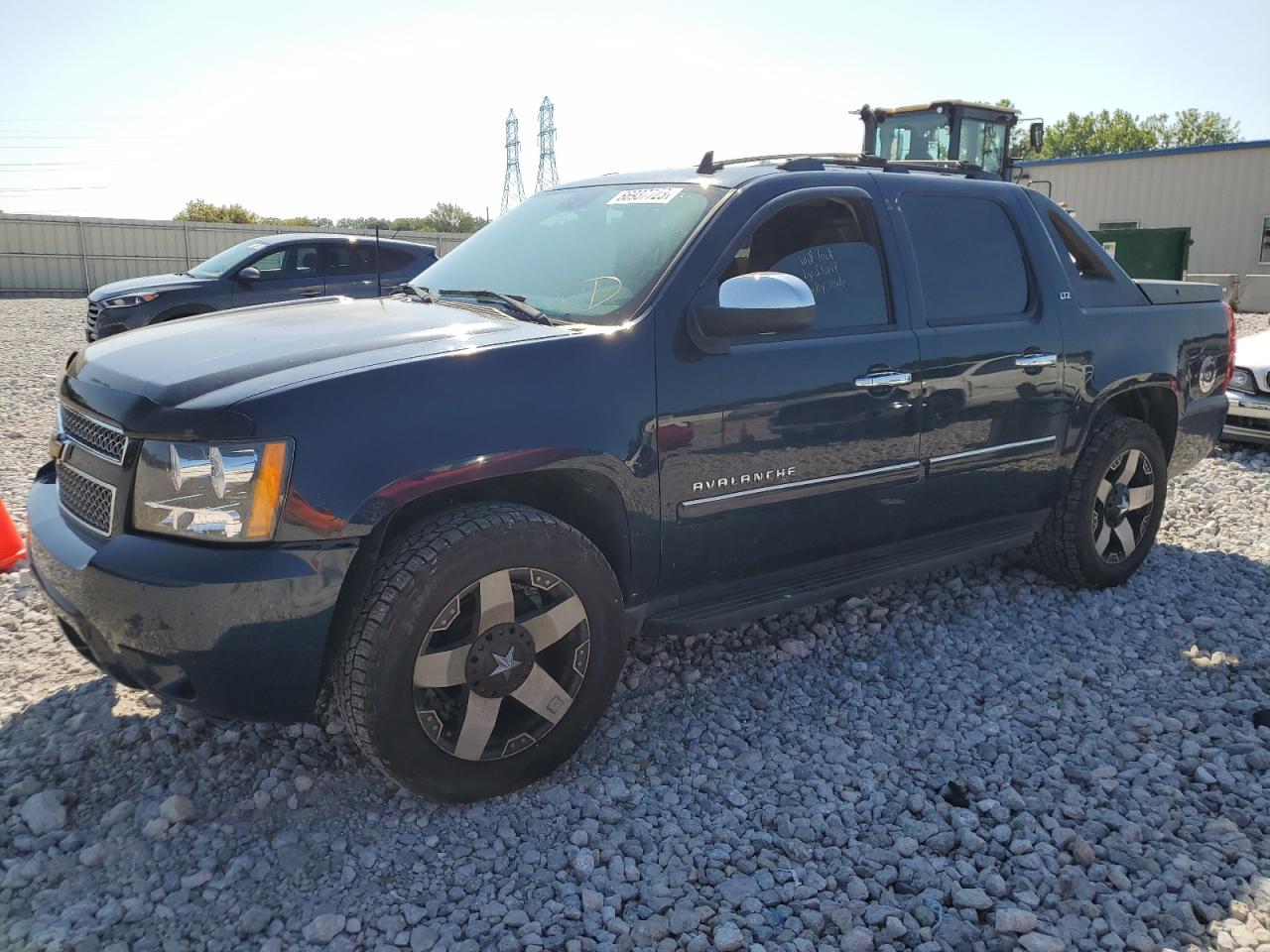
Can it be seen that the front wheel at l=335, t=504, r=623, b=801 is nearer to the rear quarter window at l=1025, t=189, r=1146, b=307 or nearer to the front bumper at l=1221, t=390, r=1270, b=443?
the rear quarter window at l=1025, t=189, r=1146, b=307

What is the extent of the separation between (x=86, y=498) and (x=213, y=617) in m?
0.69

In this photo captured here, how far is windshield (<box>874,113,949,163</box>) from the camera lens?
49.2 feet

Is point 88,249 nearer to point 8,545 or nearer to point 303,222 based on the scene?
point 303,222

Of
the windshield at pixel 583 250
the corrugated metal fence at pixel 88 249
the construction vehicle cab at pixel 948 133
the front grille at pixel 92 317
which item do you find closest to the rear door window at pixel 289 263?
the front grille at pixel 92 317

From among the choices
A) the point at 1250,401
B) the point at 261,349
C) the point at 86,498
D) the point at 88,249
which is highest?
the point at 88,249

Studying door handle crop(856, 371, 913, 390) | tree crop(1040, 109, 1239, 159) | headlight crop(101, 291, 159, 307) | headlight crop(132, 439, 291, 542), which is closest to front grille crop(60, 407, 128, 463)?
headlight crop(132, 439, 291, 542)

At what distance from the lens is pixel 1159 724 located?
3.42 meters

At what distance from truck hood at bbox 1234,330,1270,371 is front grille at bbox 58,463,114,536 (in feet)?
25.1

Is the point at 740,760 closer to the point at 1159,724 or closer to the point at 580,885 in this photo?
the point at 580,885

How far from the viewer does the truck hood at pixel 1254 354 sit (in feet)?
25.4

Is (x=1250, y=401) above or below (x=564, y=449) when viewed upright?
below

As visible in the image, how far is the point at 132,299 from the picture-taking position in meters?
11.2

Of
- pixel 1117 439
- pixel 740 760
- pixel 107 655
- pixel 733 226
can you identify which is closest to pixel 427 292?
pixel 733 226

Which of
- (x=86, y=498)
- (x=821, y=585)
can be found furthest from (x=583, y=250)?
(x=86, y=498)
